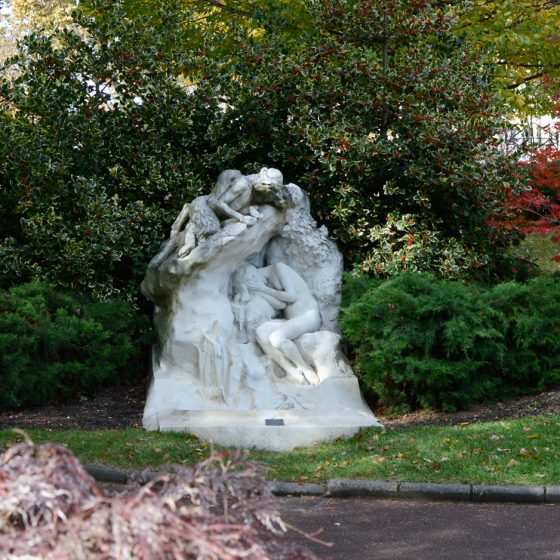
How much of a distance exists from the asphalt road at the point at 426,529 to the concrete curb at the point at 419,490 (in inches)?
2.2

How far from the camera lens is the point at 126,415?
9.75m

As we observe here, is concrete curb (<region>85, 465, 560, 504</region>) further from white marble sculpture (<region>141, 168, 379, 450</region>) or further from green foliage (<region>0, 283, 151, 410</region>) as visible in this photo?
green foliage (<region>0, 283, 151, 410</region>)

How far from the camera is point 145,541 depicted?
3156mm

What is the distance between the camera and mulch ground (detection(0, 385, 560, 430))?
30.2ft

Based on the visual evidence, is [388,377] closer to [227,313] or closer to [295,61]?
[227,313]

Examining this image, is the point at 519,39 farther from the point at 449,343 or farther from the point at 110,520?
the point at 110,520

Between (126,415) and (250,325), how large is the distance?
4.89ft

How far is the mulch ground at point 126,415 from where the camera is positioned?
921 centimetres

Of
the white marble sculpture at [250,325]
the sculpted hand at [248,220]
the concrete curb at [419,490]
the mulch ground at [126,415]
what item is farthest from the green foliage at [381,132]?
the concrete curb at [419,490]

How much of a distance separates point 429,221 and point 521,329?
244cm

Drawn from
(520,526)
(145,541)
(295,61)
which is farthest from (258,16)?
(145,541)

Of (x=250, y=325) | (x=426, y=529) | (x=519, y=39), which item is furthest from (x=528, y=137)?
(x=426, y=529)

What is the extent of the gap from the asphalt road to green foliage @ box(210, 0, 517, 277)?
4.34m

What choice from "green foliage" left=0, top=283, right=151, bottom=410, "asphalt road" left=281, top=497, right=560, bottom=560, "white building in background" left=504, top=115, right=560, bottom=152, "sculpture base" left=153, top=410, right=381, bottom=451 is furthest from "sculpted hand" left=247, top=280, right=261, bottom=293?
"white building in background" left=504, top=115, right=560, bottom=152
